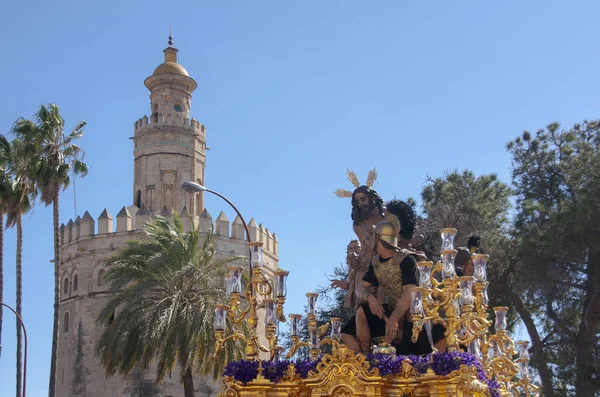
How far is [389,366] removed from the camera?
10.8 metres

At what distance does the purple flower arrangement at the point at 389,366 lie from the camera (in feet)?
33.7

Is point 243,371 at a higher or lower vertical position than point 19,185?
lower

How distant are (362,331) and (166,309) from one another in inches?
603

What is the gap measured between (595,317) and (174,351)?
14106mm

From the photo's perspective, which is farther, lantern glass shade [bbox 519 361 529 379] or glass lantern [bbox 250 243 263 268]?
lantern glass shade [bbox 519 361 529 379]

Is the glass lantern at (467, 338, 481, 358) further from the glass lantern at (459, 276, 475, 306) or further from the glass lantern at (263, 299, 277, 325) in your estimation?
the glass lantern at (263, 299, 277, 325)

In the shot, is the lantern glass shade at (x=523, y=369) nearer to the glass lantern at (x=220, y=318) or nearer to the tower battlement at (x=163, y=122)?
the glass lantern at (x=220, y=318)

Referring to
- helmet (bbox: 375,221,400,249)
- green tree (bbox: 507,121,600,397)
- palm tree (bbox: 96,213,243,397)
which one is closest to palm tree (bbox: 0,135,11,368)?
palm tree (bbox: 96,213,243,397)

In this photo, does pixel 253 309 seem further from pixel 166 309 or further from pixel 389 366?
pixel 166 309

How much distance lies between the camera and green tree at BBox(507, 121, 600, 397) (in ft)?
92.1

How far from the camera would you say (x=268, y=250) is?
1887 inches

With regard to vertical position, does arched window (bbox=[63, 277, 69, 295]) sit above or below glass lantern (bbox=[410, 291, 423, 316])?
above

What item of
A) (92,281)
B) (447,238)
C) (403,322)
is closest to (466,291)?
(447,238)

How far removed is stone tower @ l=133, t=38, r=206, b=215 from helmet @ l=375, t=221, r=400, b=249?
3727 cm
